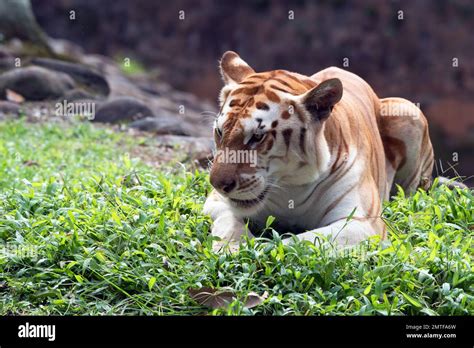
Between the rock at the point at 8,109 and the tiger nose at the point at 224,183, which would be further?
the rock at the point at 8,109

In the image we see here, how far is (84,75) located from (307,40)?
219 inches

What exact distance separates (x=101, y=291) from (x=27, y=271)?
42 centimetres

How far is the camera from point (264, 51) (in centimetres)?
1598

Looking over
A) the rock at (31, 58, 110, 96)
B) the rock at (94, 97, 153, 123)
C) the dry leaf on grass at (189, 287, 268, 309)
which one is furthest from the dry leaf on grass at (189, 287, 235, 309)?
the rock at (31, 58, 110, 96)

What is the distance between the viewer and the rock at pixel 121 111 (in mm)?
9625

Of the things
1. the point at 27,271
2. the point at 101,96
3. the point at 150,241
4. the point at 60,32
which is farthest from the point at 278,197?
the point at 60,32

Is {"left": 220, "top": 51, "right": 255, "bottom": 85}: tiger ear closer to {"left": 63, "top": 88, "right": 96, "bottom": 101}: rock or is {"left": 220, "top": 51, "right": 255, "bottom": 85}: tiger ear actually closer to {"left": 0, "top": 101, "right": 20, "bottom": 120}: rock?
{"left": 0, "top": 101, "right": 20, "bottom": 120}: rock

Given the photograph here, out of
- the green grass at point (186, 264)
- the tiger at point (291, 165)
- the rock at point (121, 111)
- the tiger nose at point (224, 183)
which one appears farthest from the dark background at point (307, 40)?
the tiger nose at point (224, 183)

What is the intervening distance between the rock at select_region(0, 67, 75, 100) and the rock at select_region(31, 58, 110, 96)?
81cm

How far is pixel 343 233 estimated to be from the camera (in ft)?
15.0

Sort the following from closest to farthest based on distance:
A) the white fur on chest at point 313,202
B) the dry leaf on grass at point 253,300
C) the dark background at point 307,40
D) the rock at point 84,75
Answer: the dry leaf on grass at point 253,300 → the white fur on chest at point 313,202 → the rock at point 84,75 → the dark background at point 307,40

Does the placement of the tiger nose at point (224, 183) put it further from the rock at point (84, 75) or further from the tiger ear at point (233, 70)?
the rock at point (84, 75)

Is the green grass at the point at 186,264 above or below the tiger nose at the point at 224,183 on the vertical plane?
below
